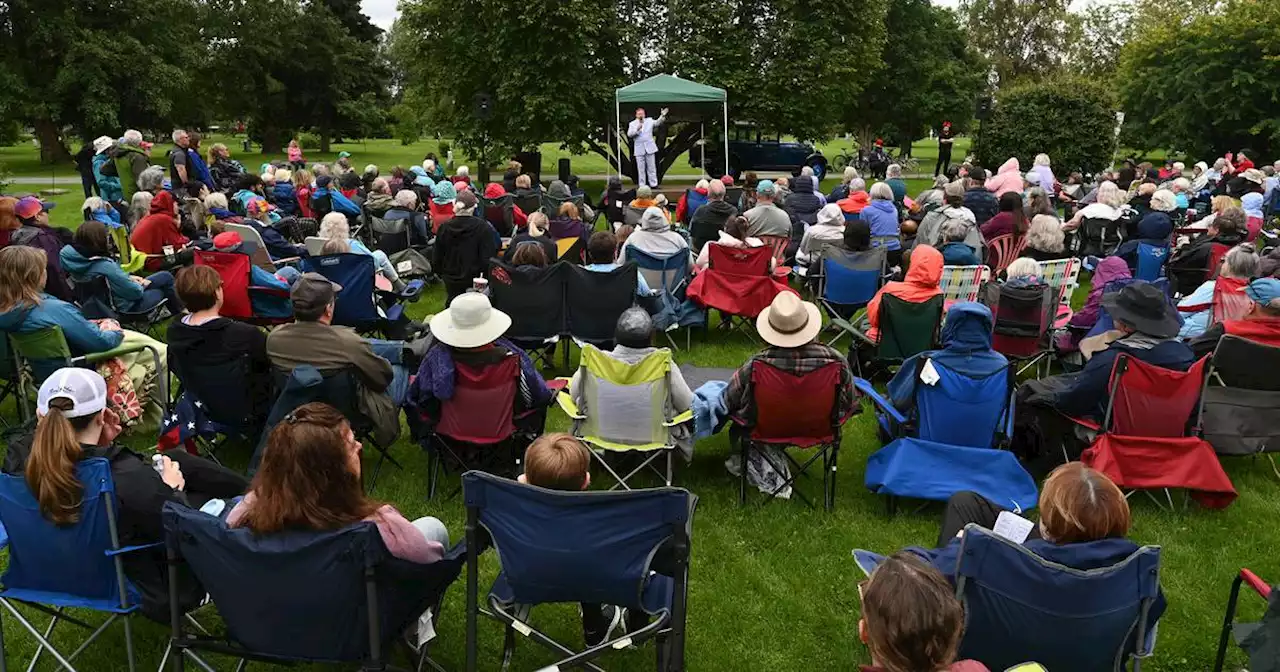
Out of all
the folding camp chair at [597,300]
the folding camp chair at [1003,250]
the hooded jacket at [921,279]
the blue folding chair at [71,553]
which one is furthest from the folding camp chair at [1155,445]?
the folding camp chair at [1003,250]

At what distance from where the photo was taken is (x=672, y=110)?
19453 millimetres

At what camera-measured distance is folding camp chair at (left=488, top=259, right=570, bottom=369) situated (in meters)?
6.34

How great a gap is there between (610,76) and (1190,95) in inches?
662

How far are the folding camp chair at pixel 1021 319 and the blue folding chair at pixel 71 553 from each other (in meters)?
5.29

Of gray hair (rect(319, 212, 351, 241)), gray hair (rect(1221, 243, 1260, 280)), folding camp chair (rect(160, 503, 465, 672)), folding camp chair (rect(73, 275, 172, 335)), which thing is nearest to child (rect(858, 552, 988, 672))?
folding camp chair (rect(160, 503, 465, 672))

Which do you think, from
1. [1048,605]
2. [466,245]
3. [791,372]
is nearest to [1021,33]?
[466,245]

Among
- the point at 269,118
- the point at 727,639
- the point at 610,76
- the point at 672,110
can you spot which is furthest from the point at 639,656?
the point at 269,118

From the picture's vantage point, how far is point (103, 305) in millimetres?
6395

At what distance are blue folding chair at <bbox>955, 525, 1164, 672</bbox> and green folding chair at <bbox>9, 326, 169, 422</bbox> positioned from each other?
4350mm

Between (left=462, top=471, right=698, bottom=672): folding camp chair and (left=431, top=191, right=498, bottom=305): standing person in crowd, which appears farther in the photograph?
(left=431, top=191, right=498, bottom=305): standing person in crowd

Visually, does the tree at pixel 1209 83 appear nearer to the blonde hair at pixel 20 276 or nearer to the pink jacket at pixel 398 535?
the pink jacket at pixel 398 535

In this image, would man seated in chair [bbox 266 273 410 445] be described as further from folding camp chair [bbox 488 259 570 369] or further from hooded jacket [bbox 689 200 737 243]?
hooded jacket [bbox 689 200 737 243]

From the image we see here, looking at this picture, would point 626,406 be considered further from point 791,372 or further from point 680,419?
point 791,372

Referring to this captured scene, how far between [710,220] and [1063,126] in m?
15.9
